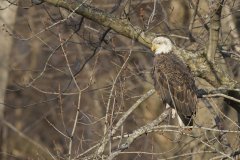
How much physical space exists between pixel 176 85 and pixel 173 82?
68 millimetres

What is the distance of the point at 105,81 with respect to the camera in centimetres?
1280

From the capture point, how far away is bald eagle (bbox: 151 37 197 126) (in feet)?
28.3

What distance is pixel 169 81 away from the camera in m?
8.82

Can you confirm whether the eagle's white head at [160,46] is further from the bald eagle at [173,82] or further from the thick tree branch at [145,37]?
the thick tree branch at [145,37]

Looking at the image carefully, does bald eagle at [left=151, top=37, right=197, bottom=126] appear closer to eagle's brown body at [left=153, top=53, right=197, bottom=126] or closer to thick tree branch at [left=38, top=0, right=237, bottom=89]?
eagle's brown body at [left=153, top=53, right=197, bottom=126]

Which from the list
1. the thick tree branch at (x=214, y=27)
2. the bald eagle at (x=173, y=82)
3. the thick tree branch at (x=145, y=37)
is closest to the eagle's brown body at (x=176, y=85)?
the bald eagle at (x=173, y=82)

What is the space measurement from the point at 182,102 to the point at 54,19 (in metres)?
2.23

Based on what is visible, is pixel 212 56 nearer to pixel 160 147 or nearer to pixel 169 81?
pixel 169 81

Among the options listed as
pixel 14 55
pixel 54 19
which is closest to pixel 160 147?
pixel 54 19

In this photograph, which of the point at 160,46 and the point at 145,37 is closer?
the point at 160,46

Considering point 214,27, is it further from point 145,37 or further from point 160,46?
point 145,37

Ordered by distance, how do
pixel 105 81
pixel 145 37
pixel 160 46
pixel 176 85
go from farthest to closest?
pixel 105 81 → pixel 145 37 → pixel 160 46 → pixel 176 85

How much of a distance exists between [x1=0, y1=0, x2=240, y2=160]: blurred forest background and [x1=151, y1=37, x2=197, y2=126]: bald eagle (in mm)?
171

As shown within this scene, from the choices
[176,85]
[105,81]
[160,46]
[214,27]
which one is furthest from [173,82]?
[105,81]
